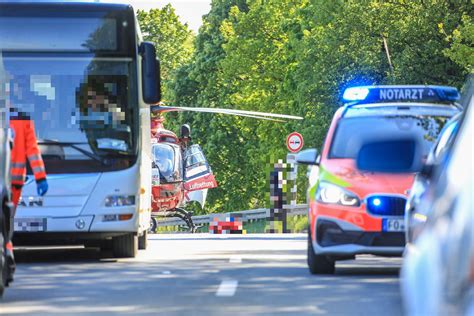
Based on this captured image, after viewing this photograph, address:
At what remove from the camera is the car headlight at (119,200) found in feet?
62.8

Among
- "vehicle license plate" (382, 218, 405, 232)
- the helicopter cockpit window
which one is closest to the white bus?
"vehicle license plate" (382, 218, 405, 232)

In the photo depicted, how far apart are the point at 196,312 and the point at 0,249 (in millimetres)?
1910

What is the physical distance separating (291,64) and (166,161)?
19.0 meters

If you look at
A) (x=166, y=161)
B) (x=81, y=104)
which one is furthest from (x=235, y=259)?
(x=166, y=161)

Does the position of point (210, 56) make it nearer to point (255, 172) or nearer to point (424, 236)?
point (255, 172)

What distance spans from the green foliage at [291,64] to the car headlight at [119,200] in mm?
22856

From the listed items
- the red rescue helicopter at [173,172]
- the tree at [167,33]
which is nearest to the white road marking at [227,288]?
the red rescue helicopter at [173,172]

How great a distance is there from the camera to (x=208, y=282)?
1516cm

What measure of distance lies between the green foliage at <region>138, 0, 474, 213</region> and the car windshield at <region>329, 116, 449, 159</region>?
78.8 feet

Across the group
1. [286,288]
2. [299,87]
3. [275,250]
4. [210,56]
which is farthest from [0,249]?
[210,56]

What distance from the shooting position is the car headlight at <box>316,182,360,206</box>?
15984 millimetres

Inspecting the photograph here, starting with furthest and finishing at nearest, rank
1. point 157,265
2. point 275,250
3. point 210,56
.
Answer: point 210,56 → point 275,250 → point 157,265

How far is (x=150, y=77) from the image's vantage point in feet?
62.3

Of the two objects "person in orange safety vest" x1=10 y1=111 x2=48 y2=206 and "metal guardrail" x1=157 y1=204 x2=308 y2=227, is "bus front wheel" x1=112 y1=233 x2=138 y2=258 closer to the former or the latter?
"person in orange safety vest" x1=10 y1=111 x2=48 y2=206
